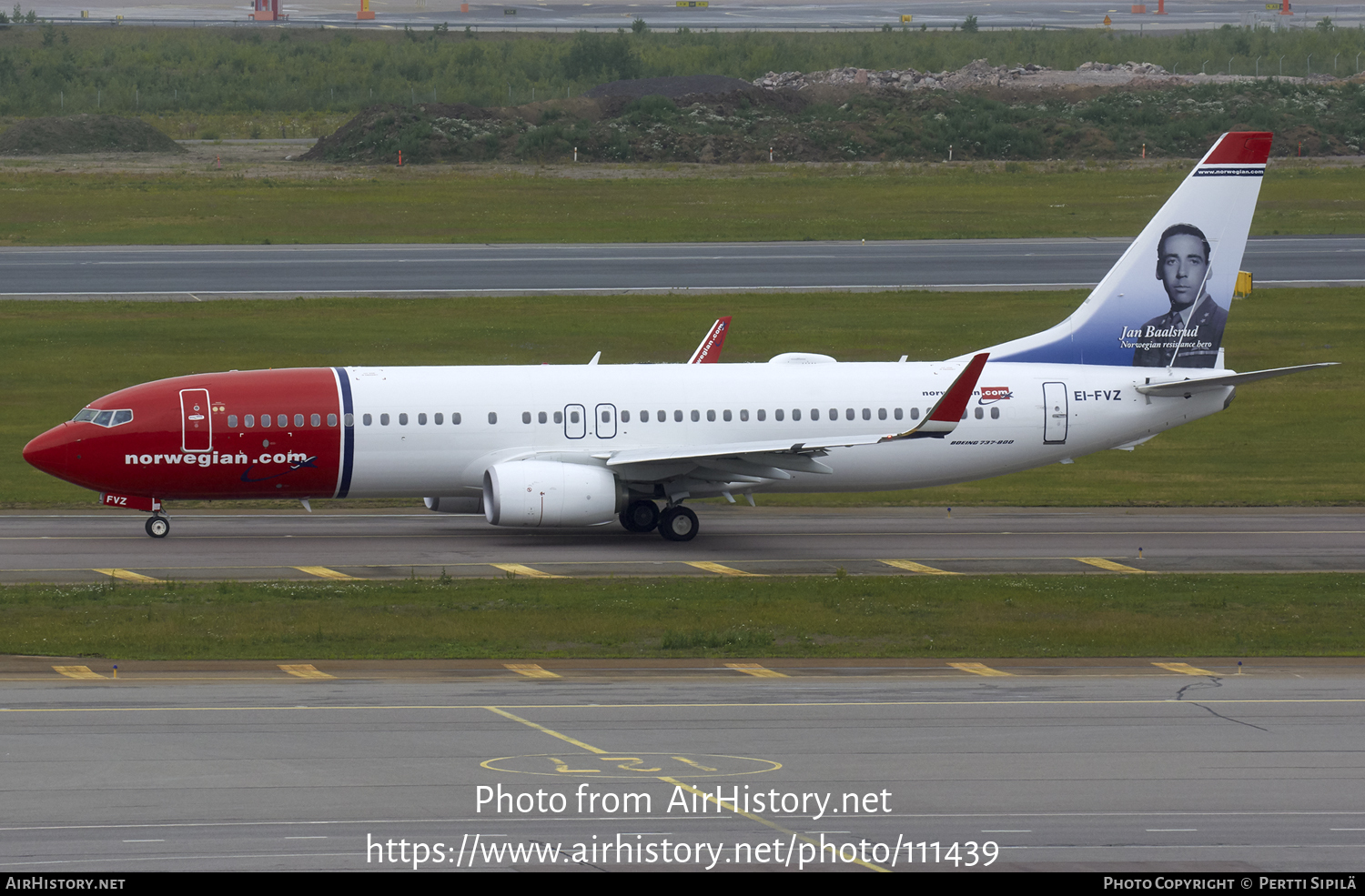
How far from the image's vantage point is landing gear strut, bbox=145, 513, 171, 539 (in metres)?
39.6

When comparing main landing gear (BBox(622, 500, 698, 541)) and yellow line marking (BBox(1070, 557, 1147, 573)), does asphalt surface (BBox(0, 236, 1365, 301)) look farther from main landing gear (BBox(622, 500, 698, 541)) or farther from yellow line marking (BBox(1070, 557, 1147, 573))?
yellow line marking (BBox(1070, 557, 1147, 573))

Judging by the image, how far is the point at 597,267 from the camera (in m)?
77.6

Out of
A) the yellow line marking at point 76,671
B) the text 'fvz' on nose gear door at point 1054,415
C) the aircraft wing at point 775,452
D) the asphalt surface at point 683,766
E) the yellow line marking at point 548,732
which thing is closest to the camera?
the asphalt surface at point 683,766

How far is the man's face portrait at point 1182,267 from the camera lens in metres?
42.4

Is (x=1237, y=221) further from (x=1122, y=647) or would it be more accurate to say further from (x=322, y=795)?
(x=322, y=795)

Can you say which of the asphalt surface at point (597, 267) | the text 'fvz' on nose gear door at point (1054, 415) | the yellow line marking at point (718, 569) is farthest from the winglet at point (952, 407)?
the asphalt surface at point (597, 267)

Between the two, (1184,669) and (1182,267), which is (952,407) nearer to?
(1182,267)

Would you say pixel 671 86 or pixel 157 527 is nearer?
pixel 157 527

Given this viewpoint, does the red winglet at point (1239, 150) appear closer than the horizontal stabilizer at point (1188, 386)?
No

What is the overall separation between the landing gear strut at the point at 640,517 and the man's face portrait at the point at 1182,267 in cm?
1393

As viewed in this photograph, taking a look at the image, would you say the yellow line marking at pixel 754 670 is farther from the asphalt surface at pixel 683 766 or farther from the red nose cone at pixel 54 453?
the red nose cone at pixel 54 453

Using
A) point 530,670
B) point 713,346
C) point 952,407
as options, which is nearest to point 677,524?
point 713,346

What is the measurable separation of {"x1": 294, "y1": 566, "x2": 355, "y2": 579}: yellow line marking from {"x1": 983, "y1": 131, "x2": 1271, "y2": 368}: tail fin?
17956 millimetres

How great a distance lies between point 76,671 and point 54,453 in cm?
1240
